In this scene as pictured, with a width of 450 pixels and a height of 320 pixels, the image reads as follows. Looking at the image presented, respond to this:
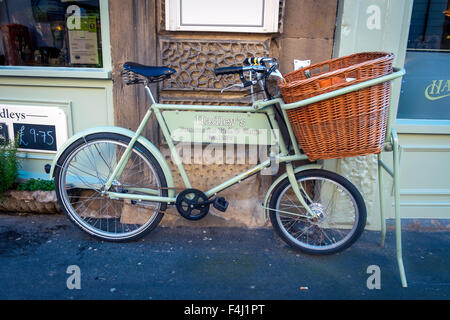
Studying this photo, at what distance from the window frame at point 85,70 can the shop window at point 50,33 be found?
12cm

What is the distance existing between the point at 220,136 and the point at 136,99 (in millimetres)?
926

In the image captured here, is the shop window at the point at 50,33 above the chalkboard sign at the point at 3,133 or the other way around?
above

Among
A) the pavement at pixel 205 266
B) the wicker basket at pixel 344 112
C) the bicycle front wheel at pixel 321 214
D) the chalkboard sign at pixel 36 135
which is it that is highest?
the wicker basket at pixel 344 112

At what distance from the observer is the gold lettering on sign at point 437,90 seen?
3.28 metres

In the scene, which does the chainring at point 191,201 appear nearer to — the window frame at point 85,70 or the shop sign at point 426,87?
the window frame at point 85,70

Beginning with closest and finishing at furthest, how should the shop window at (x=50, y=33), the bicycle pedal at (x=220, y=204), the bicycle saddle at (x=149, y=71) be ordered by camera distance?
the bicycle saddle at (x=149, y=71), the bicycle pedal at (x=220, y=204), the shop window at (x=50, y=33)

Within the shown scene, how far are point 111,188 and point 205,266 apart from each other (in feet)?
3.36

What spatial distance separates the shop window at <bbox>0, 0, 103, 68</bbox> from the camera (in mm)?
3305

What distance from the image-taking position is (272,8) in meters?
2.79

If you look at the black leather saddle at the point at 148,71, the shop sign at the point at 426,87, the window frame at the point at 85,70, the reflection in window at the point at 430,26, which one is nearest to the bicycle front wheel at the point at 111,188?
the black leather saddle at the point at 148,71

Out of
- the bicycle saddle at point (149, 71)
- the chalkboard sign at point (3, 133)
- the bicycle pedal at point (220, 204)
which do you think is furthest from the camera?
the chalkboard sign at point (3, 133)

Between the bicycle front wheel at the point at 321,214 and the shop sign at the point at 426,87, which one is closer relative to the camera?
the bicycle front wheel at the point at 321,214

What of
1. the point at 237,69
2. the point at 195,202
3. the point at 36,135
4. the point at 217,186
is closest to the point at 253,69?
the point at 237,69

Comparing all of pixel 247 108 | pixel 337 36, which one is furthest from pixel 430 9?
pixel 247 108
